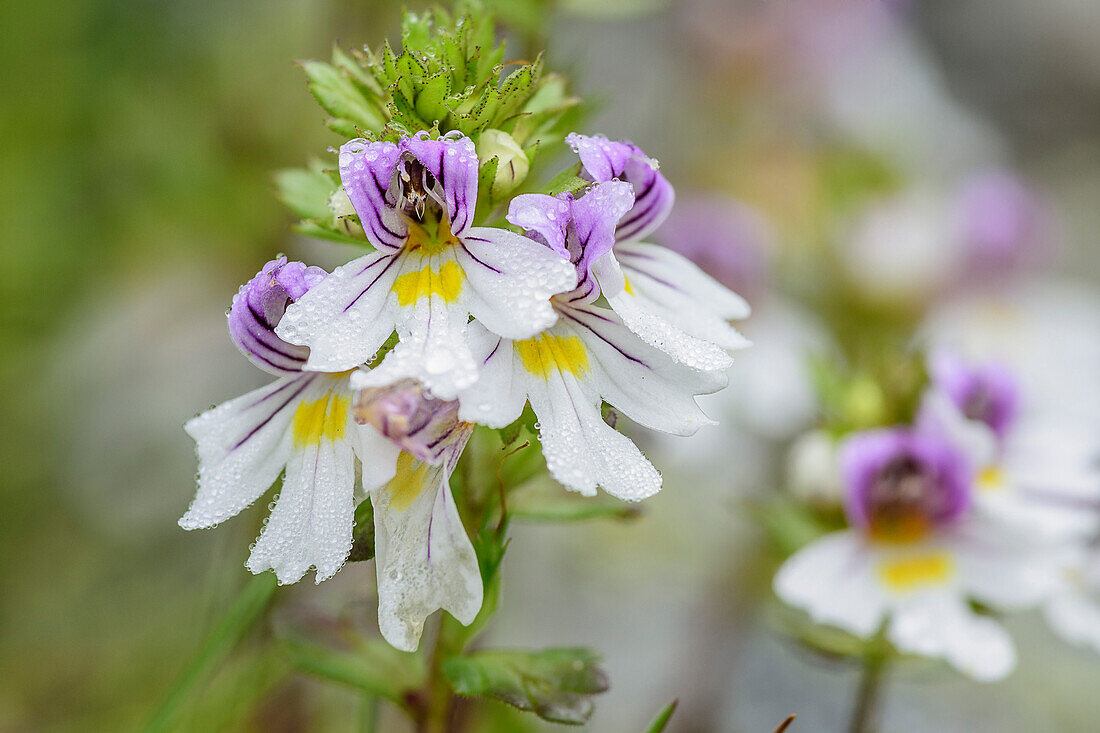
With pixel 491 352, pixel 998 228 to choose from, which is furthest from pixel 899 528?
pixel 998 228

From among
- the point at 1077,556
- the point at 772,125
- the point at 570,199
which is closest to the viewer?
the point at 570,199

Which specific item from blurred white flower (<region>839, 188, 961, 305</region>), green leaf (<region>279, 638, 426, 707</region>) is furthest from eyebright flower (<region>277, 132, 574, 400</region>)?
blurred white flower (<region>839, 188, 961, 305</region>)

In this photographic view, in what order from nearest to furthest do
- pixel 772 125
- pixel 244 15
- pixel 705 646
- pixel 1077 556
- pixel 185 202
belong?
pixel 1077 556, pixel 705 646, pixel 185 202, pixel 244 15, pixel 772 125

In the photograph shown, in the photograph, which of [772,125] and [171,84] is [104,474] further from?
[772,125]

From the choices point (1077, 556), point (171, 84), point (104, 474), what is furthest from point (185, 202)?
point (1077, 556)

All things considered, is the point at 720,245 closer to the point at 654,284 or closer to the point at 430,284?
the point at 654,284

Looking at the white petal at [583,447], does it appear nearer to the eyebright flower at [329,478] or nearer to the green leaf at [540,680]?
the eyebright flower at [329,478]

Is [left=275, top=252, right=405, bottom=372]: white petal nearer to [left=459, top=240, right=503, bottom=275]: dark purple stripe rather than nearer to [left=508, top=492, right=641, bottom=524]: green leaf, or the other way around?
[left=459, top=240, right=503, bottom=275]: dark purple stripe
